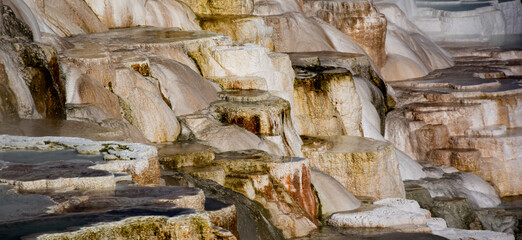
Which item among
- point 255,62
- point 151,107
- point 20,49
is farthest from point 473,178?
point 20,49

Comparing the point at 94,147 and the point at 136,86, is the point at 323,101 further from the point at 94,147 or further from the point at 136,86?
the point at 94,147

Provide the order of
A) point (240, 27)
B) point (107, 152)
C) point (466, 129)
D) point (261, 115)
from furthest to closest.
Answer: point (466, 129) < point (240, 27) < point (261, 115) < point (107, 152)

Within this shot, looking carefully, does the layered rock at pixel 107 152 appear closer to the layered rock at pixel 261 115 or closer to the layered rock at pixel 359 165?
the layered rock at pixel 261 115

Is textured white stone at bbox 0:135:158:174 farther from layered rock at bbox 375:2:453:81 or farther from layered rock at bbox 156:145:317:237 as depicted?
layered rock at bbox 375:2:453:81

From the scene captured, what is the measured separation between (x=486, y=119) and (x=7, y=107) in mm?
10650

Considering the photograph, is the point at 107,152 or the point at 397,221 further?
the point at 397,221

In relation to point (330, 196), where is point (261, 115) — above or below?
above

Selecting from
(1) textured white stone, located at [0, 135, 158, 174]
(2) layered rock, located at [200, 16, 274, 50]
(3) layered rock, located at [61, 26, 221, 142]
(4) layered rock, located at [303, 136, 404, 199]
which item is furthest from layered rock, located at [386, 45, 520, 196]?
(1) textured white stone, located at [0, 135, 158, 174]

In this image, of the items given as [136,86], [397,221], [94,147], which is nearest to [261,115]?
[136,86]

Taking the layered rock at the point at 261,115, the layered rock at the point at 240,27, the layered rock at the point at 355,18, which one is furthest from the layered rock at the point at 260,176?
the layered rock at the point at 355,18

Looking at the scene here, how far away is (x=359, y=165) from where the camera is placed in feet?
35.4

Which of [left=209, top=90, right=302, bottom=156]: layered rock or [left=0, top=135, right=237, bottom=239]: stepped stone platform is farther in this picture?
[left=209, top=90, right=302, bottom=156]: layered rock

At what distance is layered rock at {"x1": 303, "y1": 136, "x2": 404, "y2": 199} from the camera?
10.7 metres

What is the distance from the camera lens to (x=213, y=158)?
319 inches
